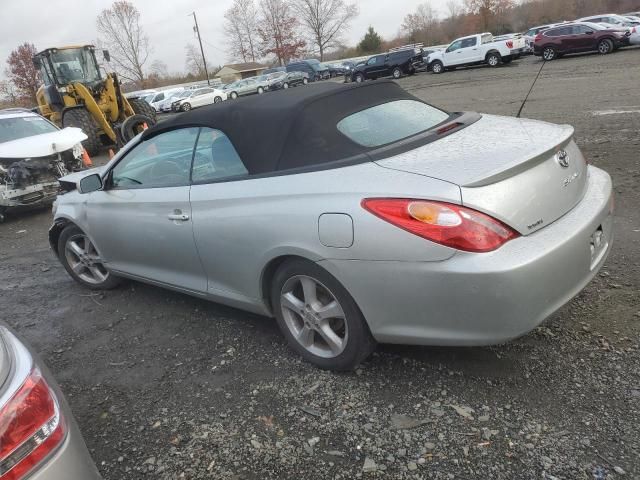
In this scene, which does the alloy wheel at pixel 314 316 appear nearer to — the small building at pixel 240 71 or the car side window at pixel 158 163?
the car side window at pixel 158 163

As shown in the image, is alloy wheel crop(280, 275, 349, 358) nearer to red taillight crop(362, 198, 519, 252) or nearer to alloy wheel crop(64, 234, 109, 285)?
red taillight crop(362, 198, 519, 252)

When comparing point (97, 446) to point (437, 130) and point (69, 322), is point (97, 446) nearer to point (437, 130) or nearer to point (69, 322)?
point (69, 322)

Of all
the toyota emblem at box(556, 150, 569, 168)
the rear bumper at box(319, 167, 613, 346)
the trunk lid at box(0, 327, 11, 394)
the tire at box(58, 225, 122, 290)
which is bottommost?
the tire at box(58, 225, 122, 290)

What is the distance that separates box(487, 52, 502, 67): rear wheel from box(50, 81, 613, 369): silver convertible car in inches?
996

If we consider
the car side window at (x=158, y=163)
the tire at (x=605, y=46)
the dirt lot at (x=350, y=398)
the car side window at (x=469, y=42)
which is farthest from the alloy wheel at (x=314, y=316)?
the car side window at (x=469, y=42)

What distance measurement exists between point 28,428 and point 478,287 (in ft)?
5.58

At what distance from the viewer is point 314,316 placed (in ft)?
9.23

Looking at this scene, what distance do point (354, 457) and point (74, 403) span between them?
1.75m

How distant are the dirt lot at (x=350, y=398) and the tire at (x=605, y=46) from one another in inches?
890

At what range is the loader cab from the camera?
49.0 ft

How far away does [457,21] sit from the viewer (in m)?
74.6

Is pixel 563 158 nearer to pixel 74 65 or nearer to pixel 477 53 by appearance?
pixel 74 65

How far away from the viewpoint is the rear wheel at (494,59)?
85.2 feet

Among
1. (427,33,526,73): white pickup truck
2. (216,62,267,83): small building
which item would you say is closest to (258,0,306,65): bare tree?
(216,62,267,83): small building
